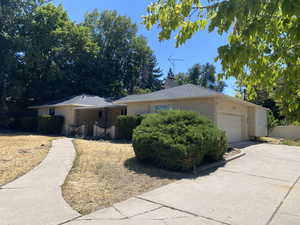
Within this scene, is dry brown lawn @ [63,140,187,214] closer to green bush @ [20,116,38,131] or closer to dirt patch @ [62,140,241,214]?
dirt patch @ [62,140,241,214]

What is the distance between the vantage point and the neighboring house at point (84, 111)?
1820 centimetres

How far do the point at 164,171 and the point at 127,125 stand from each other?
7732mm

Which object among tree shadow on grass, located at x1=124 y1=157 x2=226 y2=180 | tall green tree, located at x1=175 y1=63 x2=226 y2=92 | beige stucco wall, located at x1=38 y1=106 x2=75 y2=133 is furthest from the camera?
tall green tree, located at x1=175 y1=63 x2=226 y2=92

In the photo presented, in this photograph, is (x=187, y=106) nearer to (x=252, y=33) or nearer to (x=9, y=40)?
(x=252, y=33)

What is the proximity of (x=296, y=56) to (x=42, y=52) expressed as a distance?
1065 inches

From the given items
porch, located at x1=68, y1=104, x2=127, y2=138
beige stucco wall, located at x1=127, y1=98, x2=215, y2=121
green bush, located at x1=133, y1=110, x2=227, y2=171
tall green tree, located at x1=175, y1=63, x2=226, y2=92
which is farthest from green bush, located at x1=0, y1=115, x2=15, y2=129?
tall green tree, located at x1=175, y1=63, x2=226, y2=92

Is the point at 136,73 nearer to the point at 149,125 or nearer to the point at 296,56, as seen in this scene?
the point at 149,125

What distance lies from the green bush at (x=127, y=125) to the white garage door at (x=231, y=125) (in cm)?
504

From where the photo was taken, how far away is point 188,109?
13.0 meters

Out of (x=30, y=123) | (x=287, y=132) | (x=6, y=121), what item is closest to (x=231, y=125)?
(x=287, y=132)

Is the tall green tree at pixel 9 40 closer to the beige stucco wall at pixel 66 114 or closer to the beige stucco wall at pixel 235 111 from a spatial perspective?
the beige stucco wall at pixel 66 114

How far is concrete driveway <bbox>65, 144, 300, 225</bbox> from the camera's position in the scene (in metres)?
3.52

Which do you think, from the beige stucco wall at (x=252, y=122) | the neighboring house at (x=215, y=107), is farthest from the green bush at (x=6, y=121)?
the beige stucco wall at (x=252, y=122)

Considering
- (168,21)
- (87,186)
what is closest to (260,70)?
(168,21)
